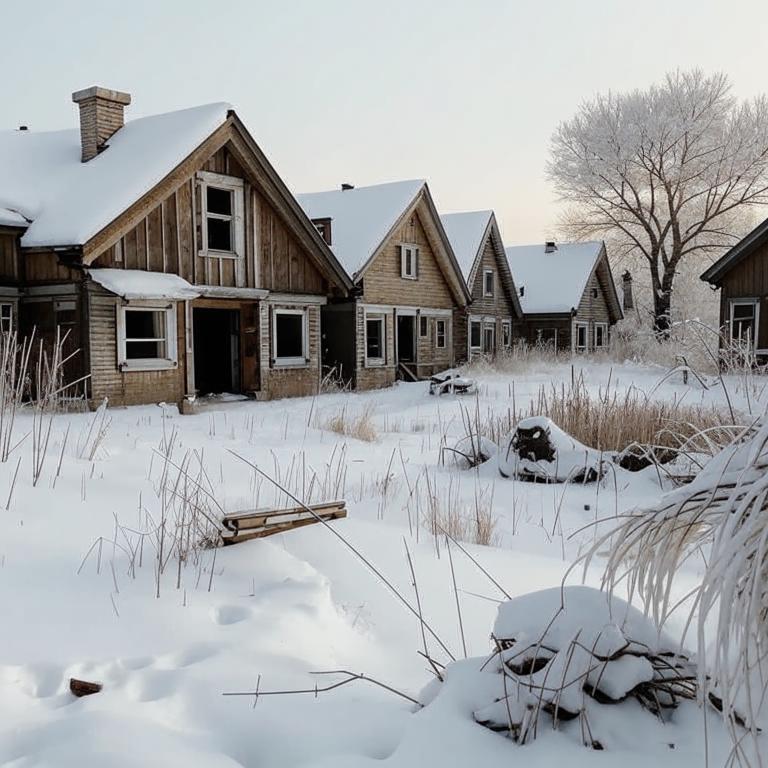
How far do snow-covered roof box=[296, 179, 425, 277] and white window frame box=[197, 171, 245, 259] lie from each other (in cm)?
359

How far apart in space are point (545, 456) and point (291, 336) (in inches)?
594

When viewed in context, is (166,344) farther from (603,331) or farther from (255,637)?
(603,331)

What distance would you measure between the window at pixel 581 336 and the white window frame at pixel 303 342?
52.1 ft

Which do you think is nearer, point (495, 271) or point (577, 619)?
point (577, 619)

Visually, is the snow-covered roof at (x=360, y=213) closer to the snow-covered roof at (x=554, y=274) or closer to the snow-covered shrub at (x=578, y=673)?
the snow-covered roof at (x=554, y=274)

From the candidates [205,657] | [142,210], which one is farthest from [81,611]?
[142,210]

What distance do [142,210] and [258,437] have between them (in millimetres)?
6615

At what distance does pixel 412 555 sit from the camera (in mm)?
3814

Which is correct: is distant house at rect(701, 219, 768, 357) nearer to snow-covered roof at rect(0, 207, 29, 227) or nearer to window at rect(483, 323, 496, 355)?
window at rect(483, 323, 496, 355)

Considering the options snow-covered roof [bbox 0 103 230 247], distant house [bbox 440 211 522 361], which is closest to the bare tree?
distant house [bbox 440 211 522 361]

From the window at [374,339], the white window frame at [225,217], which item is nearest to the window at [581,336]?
the window at [374,339]

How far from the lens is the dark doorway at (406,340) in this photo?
21625 millimetres

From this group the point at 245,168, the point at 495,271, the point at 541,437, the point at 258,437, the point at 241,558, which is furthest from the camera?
the point at 495,271

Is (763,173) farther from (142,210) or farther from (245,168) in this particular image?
(142,210)
